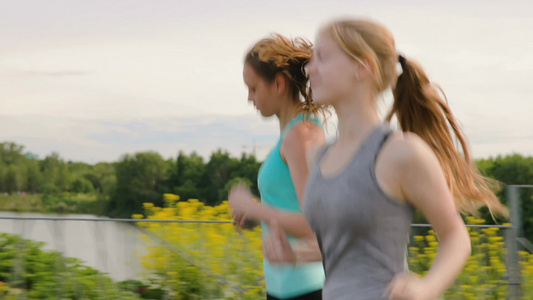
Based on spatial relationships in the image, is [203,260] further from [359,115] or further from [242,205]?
[359,115]

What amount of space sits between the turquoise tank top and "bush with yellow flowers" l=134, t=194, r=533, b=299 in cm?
265

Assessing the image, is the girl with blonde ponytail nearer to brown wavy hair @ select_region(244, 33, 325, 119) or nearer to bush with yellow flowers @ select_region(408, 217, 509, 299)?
brown wavy hair @ select_region(244, 33, 325, 119)

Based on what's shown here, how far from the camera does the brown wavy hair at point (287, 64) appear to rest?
2137mm

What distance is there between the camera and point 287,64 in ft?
7.07

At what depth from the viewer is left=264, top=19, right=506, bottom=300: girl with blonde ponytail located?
1.37 m

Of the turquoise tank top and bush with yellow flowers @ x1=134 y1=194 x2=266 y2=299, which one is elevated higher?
the turquoise tank top

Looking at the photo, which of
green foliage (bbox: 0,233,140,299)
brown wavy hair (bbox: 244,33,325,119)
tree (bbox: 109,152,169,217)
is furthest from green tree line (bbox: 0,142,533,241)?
brown wavy hair (bbox: 244,33,325,119)

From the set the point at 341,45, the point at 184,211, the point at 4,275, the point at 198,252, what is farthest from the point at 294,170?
the point at 184,211

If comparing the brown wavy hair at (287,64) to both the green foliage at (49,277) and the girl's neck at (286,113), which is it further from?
the green foliage at (49,277)

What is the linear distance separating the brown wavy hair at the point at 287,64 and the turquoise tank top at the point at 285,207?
0.29 feet

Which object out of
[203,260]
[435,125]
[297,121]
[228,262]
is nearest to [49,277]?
[203,260]

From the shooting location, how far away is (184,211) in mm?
5996

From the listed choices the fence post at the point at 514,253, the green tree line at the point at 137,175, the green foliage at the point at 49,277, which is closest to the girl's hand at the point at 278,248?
the green foliage at the point at 49,277

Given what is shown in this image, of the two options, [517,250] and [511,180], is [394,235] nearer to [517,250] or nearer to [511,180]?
[517,250]
